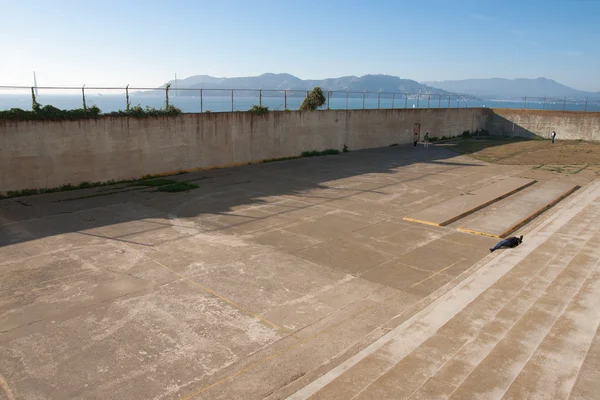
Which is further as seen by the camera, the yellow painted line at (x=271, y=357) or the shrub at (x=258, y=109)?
the shrub at (x=258, y=109)

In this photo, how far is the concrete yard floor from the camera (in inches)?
285

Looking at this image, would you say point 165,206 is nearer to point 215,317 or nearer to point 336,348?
point 215,317

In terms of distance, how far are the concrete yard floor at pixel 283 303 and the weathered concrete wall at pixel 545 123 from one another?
29.0 meters

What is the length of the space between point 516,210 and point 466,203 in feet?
6.24

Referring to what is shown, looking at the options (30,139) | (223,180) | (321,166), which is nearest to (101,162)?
(30,139)

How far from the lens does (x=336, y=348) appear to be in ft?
27.3

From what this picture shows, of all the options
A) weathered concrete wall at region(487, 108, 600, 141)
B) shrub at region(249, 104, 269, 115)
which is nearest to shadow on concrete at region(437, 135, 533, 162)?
weathered concrete wall at region(487, 108, 600, 141)

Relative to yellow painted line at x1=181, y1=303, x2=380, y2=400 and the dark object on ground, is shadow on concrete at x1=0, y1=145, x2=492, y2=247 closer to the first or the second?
yellow painted line at x1=181, y1=303, x2=380, y2=400

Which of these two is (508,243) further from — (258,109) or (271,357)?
(258,109)

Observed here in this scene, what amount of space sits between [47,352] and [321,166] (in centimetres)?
2164

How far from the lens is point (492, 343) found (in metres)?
8.12

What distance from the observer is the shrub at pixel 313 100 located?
32.9m

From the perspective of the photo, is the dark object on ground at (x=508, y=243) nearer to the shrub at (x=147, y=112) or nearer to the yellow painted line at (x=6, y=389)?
the yellow painted line at (x=6, y=389)

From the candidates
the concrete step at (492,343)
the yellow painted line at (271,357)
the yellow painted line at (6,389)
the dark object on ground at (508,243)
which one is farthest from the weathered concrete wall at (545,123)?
the yellow painted line at (6,389)
